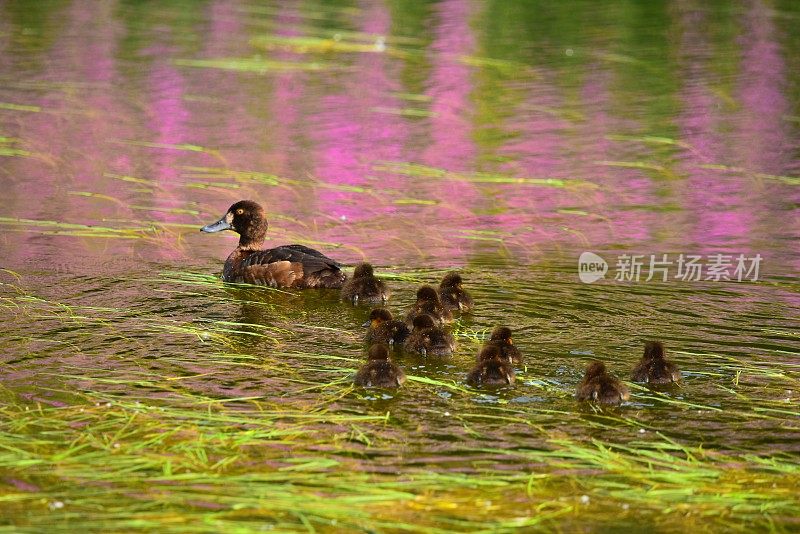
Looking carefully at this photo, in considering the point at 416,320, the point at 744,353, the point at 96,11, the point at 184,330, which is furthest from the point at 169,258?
the point at 96,11

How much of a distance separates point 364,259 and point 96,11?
14.8 metres

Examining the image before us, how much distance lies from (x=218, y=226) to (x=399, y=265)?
61.2 inches

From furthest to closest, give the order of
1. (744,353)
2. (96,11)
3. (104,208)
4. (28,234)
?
1. (96,11)
2. (104,208)
3. (28,234)
4. (744,353)

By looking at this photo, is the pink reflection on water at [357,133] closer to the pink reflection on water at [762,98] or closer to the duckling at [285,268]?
the duckling at [285,268]

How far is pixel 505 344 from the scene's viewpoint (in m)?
7.92

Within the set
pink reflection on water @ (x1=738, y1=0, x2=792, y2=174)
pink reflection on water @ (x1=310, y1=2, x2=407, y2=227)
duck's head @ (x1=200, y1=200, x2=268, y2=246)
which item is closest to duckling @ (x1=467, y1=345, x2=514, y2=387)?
duck's head @ (x1=200, y1=200, x2=268, y2=246)

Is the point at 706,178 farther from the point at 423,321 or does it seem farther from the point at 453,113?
the point at 423,321

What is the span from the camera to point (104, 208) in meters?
12.4

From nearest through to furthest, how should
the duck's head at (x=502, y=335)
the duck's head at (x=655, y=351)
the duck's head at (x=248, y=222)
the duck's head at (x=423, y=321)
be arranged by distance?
1. the duck's head at (x=655, y=351)
2. the duck's head at (x=502, y=335)
3. the duck's head at (x=423, y=321)
4. the duck's head at (x=248, y=222)

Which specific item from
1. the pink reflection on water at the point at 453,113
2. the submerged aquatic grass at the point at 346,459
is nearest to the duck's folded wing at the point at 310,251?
the pink reflection on water at the point at 453,113

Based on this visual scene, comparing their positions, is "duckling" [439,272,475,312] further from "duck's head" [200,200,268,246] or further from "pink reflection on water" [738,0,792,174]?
"pink reflection on water" [738,0,792,174]

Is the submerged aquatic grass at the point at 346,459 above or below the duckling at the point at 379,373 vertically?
below

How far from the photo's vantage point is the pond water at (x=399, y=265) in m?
6.21

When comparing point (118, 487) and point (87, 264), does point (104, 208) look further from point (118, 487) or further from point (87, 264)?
point (118, 487)
